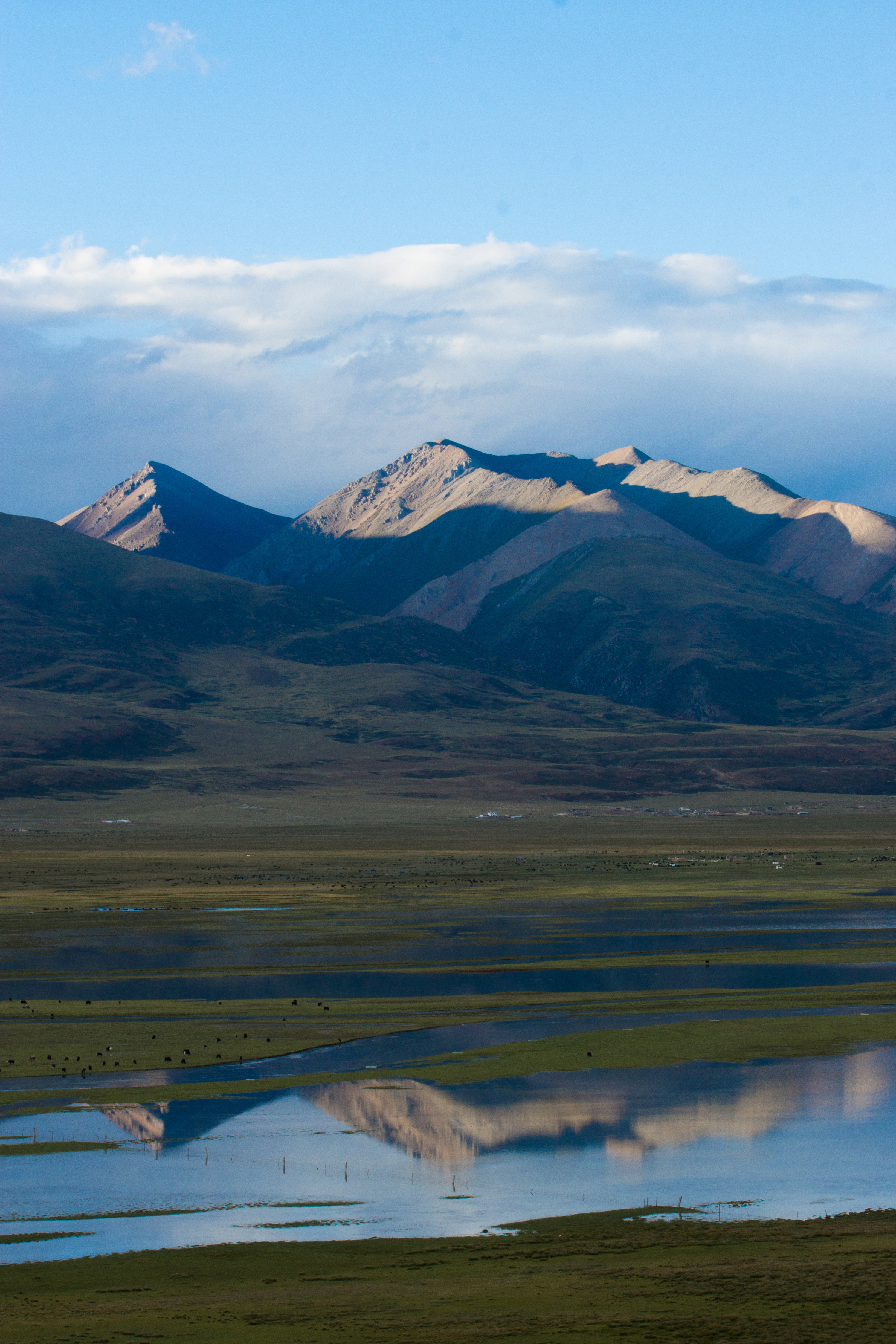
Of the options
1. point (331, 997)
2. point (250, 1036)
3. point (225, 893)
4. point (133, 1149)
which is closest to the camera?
point (133, 1149)

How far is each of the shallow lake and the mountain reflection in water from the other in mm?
70

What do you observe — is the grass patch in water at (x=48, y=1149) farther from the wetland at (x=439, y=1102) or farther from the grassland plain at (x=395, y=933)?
the grassland plain at (x=395, y=933)

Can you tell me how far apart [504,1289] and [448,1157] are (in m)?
8.41

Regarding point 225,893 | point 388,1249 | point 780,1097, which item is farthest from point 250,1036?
point 225,893

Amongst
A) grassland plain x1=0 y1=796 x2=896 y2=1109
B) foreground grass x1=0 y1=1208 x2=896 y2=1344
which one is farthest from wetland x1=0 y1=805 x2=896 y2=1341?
grassland plain x1=0 y1=796 x2=896 y2=1109

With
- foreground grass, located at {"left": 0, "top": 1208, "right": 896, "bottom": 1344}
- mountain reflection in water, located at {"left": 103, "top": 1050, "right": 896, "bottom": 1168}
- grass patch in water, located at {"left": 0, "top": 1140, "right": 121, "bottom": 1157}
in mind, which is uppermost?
grass patch in water, located at {"left": 0, "top": 1140, "right": 121, "bottom": 1157}

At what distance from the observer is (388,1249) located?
71.8 feet

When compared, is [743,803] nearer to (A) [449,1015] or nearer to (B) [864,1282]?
(A) [449,1015]

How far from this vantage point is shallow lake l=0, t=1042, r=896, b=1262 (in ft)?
78.0

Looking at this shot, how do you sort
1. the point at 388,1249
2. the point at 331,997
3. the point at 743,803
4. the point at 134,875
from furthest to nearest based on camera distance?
the point at 743,803, the point at 134,875, the point at 331,997, the point at 388,1249

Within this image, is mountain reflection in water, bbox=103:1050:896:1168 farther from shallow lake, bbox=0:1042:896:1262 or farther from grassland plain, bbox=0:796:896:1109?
grassland plain, bbox=0:796:896:1109

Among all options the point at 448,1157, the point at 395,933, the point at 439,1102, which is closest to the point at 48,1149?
the point at 448,1157

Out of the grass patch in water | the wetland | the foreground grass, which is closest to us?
the foreground grass

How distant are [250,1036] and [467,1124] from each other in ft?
36.9
